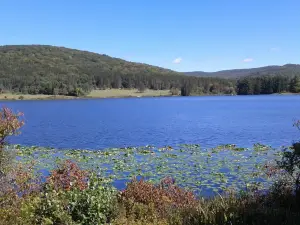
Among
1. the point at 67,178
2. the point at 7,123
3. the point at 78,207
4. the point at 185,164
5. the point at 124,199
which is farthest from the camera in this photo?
the point at 185,164

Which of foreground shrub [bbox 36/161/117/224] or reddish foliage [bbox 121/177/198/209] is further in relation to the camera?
reddish foliage [bbox 121/177/198/209]

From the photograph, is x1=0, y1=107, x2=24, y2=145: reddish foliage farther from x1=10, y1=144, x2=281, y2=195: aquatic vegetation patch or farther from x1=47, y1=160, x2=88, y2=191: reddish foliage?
x1=10, y1=144, x2=281, y2=195: aquatic vegetation patch

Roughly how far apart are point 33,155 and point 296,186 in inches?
952

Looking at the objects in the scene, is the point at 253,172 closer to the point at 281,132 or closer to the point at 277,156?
the point at 277,156

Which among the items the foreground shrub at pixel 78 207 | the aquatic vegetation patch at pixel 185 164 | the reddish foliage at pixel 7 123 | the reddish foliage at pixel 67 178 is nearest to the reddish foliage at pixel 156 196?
the reddish foliage at pixel 67 178

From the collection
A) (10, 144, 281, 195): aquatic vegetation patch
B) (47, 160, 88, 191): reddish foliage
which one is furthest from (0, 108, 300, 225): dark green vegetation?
(10, 144, 281, 195): aquatic vegetation patch

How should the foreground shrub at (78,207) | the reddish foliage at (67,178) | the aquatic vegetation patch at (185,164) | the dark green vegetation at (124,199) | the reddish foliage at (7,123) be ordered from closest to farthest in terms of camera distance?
1. the foreground shrub at (78,207)
2. the dark green vegetation at (124,199)
3. the reddish foliage at (67,178)
4. the reddish foliage at (7,123)
5. the aquatic vegetation patch at (185,164)

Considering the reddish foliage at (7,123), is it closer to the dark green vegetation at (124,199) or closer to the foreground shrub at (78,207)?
the dark green vegetation at (124,199)

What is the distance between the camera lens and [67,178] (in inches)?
417

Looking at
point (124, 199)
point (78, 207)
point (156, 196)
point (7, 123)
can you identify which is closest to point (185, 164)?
point (156, 196)

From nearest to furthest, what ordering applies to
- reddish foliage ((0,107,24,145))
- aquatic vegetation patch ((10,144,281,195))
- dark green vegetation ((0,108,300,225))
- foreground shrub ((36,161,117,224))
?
foreground shrub ((36,161,117,224))
dark green vegetation ((0,108,300,225))
reddish foliage ((0,107,24,145))
aquatic vegetation patch ((10,144,281,195))

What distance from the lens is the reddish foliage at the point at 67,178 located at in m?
9.84

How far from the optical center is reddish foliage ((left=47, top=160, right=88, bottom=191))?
9839 mm

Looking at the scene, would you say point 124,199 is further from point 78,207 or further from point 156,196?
point 78,207
